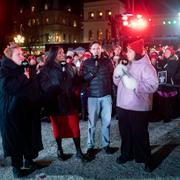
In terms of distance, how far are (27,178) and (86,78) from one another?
2.09 metres

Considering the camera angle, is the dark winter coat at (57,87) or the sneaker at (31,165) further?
the dark winter coat at (57,87)

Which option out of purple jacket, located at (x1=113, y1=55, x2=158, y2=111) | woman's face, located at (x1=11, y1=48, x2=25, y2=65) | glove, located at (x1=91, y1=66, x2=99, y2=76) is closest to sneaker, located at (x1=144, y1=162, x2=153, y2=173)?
purple jacket, located at (x1=113, y1=55, x2=158, y2=111)

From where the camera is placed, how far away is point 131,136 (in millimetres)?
6000

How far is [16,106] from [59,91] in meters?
0.90

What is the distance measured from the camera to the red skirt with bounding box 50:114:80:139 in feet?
20.6

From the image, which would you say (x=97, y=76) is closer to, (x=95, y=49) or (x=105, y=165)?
(x=95, y=49)

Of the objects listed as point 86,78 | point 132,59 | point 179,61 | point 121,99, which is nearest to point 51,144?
point 86,78

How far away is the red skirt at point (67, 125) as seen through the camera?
6293 mm

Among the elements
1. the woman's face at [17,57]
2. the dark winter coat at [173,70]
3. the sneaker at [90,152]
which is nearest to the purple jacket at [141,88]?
the sneaker at [90,152]

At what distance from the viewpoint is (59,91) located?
6172mm

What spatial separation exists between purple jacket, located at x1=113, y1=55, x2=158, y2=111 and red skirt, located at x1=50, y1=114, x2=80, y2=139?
3.18 feet

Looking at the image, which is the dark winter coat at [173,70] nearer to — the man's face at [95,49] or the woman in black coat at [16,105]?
the man's face at [95,49]

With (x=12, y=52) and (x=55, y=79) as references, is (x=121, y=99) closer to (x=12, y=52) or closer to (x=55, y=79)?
(x=55, y=79)

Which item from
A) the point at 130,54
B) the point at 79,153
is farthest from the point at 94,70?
the point at 79,153
